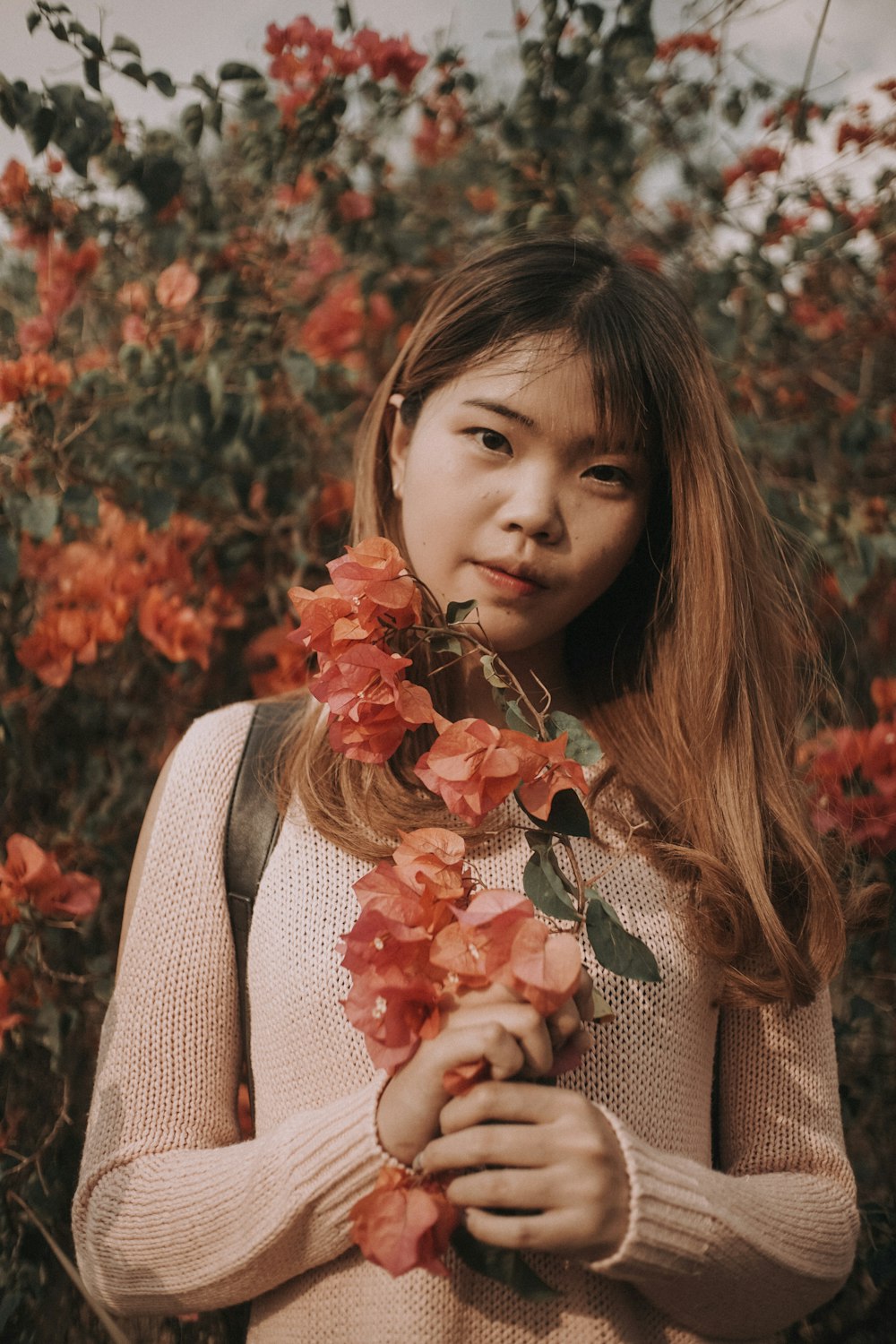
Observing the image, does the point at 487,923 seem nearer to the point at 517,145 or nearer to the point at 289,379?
the point at 289,379

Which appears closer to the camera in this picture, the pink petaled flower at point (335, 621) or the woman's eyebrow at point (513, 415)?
the pink petaled flower at point (335, 621)

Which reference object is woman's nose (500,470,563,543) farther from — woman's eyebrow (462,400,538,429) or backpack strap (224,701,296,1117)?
backpack strap (224,701,296,1117)

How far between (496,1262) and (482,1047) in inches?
8.6

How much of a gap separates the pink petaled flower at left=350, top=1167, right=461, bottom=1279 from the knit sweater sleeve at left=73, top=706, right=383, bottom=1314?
0.28 feet

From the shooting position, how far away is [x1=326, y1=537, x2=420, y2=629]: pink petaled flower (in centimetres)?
95

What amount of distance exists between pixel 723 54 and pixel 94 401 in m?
1.33

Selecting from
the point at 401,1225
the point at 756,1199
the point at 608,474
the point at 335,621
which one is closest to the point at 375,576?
the point at 335,621

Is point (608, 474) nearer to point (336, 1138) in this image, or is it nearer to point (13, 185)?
point (336, 1138)

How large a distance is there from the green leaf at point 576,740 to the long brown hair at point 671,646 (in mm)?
356

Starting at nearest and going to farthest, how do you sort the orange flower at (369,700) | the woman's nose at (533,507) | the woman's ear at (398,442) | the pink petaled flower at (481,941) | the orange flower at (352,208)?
1. the pink petaled flower at (481,941)
2. the orange flower at (369,700)
3. the woman's nose at (533,507)
4. the woman's ear at (398,442)
5. the orange flower at (352,208)

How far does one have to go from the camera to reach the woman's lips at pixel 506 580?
1.21 m

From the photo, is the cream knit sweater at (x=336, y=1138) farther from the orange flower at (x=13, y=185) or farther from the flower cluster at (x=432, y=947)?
the orange flower at (x=13, y=185)

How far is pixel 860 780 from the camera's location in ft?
6.00

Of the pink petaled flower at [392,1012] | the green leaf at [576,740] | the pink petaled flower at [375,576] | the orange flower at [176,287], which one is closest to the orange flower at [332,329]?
the orange flower at [176,287]
